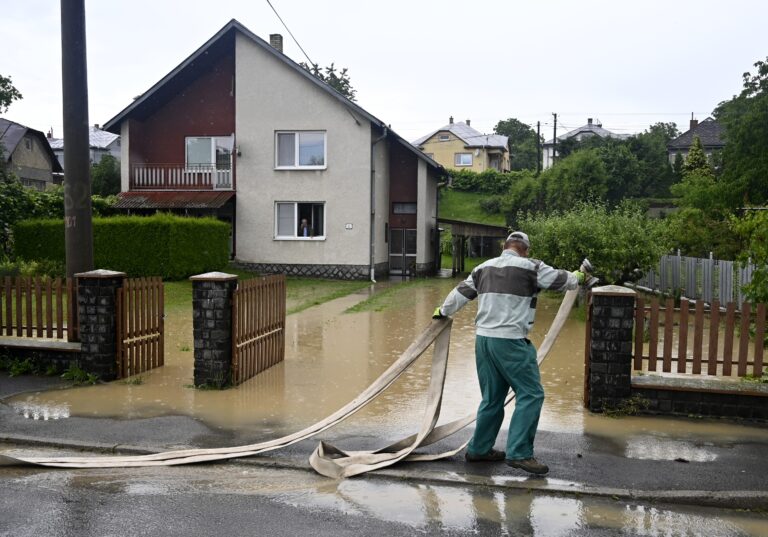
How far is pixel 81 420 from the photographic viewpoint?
291 inches

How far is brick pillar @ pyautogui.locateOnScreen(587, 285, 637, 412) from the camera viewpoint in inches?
299

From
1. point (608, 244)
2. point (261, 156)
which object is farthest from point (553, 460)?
point (261, 156)

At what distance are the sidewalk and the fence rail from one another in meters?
9.49

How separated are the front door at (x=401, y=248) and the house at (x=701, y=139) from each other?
151 feet

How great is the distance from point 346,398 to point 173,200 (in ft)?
68.7

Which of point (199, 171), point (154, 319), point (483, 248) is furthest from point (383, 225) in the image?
point (154, 319)

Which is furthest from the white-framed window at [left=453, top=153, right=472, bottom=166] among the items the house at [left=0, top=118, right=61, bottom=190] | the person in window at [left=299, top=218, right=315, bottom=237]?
the person in window at [left=299, top=218, right=315, bottom=237]

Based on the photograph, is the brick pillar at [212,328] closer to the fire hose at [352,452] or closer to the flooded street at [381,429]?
the flooded street at [381,429]

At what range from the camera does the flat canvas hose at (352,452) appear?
593cm

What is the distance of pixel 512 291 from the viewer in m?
5.92

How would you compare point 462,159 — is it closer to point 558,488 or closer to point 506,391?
point 506,391

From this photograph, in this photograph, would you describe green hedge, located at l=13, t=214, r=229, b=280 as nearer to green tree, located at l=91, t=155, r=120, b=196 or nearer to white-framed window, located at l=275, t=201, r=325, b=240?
white-framed window, located at l=275, t=201, r=325, b=240

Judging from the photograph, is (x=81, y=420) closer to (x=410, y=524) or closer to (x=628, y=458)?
(x=410, y=524)

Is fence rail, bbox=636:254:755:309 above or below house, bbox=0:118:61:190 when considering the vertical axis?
below
